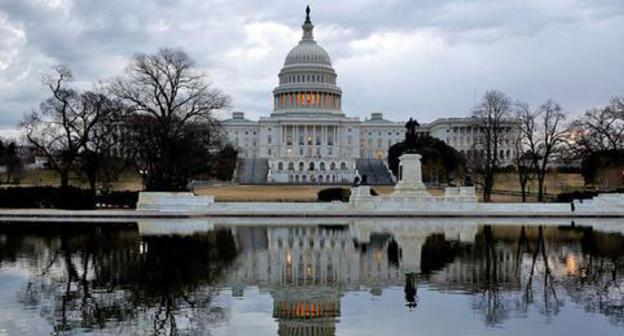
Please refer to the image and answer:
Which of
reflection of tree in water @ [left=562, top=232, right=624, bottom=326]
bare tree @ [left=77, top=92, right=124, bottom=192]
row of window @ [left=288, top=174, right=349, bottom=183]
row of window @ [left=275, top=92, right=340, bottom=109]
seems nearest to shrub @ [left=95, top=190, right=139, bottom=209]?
bare tree @ [left=77, top=92, right=124, bottom=192]

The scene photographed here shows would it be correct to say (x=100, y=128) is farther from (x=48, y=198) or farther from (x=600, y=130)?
(x=600, y=130)

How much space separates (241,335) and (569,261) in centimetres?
1161

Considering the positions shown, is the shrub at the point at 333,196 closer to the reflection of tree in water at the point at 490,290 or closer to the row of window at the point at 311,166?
the reflection of tree in water at the point at 490,290

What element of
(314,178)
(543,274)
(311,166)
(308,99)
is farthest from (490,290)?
(308,99)

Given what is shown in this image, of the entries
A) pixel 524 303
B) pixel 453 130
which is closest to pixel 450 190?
pixel 524 303

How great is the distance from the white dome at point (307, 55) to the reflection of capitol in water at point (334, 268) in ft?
432

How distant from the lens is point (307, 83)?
15762 cm

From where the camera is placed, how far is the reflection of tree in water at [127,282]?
1234 centimetres

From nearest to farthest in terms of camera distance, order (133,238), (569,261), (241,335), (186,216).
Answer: (241,335) → (569,261) → (133,238) → (186,216)

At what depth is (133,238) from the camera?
2647 centimetres

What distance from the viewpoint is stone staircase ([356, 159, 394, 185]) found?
106m

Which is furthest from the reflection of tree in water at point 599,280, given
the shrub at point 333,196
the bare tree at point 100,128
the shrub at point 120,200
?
the bare tree at point 100,128

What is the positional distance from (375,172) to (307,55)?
4779 cm

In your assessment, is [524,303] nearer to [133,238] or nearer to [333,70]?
[133,238]
